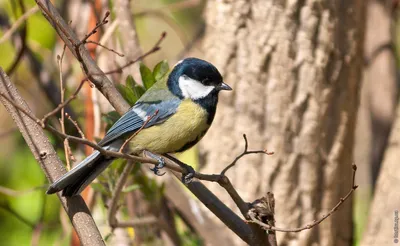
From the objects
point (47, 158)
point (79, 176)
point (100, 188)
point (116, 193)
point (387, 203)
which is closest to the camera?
point (47, 158)

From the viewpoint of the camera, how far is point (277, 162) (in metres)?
2.32

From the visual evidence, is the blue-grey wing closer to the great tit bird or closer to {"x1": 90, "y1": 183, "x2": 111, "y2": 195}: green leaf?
the great tit bird

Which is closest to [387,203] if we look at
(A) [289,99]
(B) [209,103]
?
(A) [289,99]

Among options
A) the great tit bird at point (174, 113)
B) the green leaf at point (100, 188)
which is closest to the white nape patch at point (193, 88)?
the great tit bird at point (174, 113)

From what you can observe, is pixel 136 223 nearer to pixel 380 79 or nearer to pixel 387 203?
pixel 387 203

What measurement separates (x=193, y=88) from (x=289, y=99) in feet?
1.36

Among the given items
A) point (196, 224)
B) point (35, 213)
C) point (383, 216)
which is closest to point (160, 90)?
point (196, 224)

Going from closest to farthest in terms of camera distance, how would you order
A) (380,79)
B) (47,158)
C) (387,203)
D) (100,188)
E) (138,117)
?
(47,158) → (138,117) → (100,188) → (387,203) → (380,79)

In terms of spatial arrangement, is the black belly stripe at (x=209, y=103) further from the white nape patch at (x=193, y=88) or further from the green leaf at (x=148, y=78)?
the green leaf at (x=148, y=78)

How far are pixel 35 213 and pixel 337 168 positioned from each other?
62.7 inches

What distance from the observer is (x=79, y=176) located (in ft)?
5.71

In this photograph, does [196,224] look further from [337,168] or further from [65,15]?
[65,15]

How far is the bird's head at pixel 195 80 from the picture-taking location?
6.74 feet

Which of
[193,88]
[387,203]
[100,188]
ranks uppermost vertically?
[193,88]
